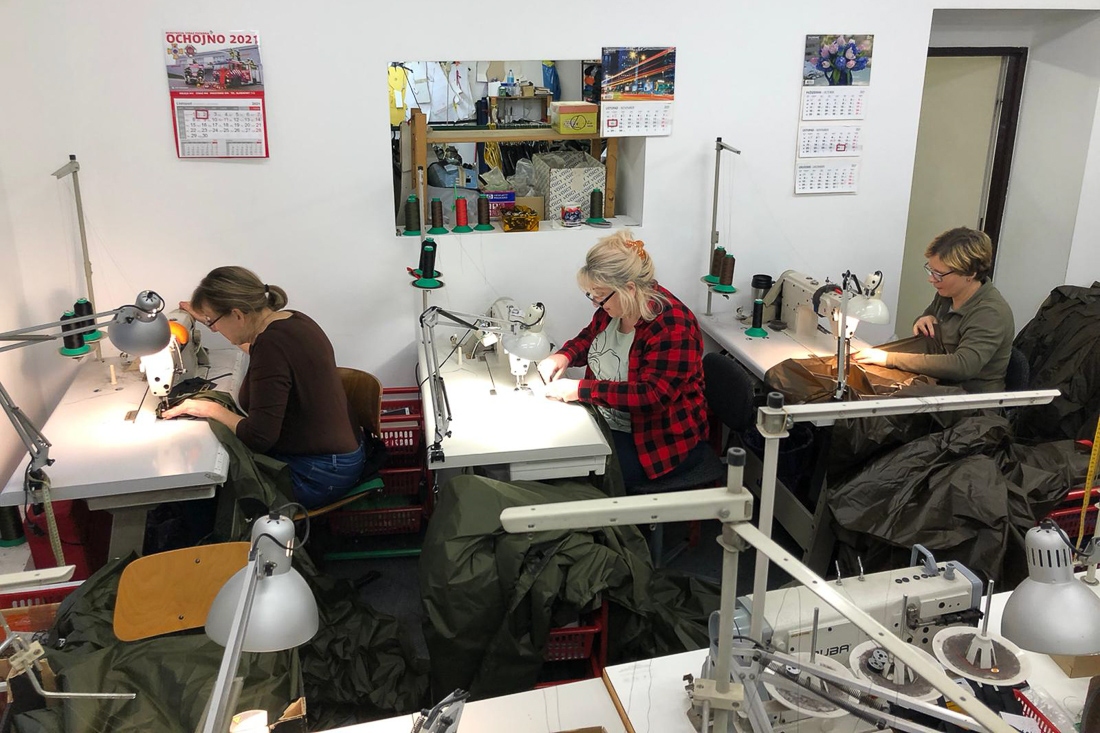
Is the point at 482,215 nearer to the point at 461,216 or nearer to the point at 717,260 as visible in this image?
the point at 461,216

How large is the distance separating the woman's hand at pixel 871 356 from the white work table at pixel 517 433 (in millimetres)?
1083

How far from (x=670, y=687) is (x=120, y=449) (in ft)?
6.09

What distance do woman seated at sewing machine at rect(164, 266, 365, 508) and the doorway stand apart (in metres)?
3.09

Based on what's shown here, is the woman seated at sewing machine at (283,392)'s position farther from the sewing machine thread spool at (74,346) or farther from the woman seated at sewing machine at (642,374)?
the woman seated at sewing machine at (642,374)

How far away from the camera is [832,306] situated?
136 inches

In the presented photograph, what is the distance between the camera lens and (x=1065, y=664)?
1907mm

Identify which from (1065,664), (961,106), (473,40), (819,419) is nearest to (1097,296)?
(961,106)

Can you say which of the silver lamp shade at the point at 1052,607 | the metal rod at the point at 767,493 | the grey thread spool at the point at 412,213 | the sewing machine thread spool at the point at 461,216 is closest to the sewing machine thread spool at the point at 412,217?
the grey thread spool at the point at 412,213

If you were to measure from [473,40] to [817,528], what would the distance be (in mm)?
2232

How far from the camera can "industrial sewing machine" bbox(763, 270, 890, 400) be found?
3.07m

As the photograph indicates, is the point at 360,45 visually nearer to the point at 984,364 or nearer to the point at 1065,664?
the point at 984,364

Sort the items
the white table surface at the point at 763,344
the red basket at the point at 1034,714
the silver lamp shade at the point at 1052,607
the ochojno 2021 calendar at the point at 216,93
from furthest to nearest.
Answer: the white table surface at the point at 763,344
the ochojno 2021 calendar at the point at 216,93
the red basket at the point at 1034,714
the silver lamp shade at the point at 1052,607

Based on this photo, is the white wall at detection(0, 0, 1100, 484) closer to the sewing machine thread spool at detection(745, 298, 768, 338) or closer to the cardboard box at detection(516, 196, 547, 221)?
the cardboard box at detection(516, 196, 547, 221)

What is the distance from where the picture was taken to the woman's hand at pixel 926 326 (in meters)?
3.46
